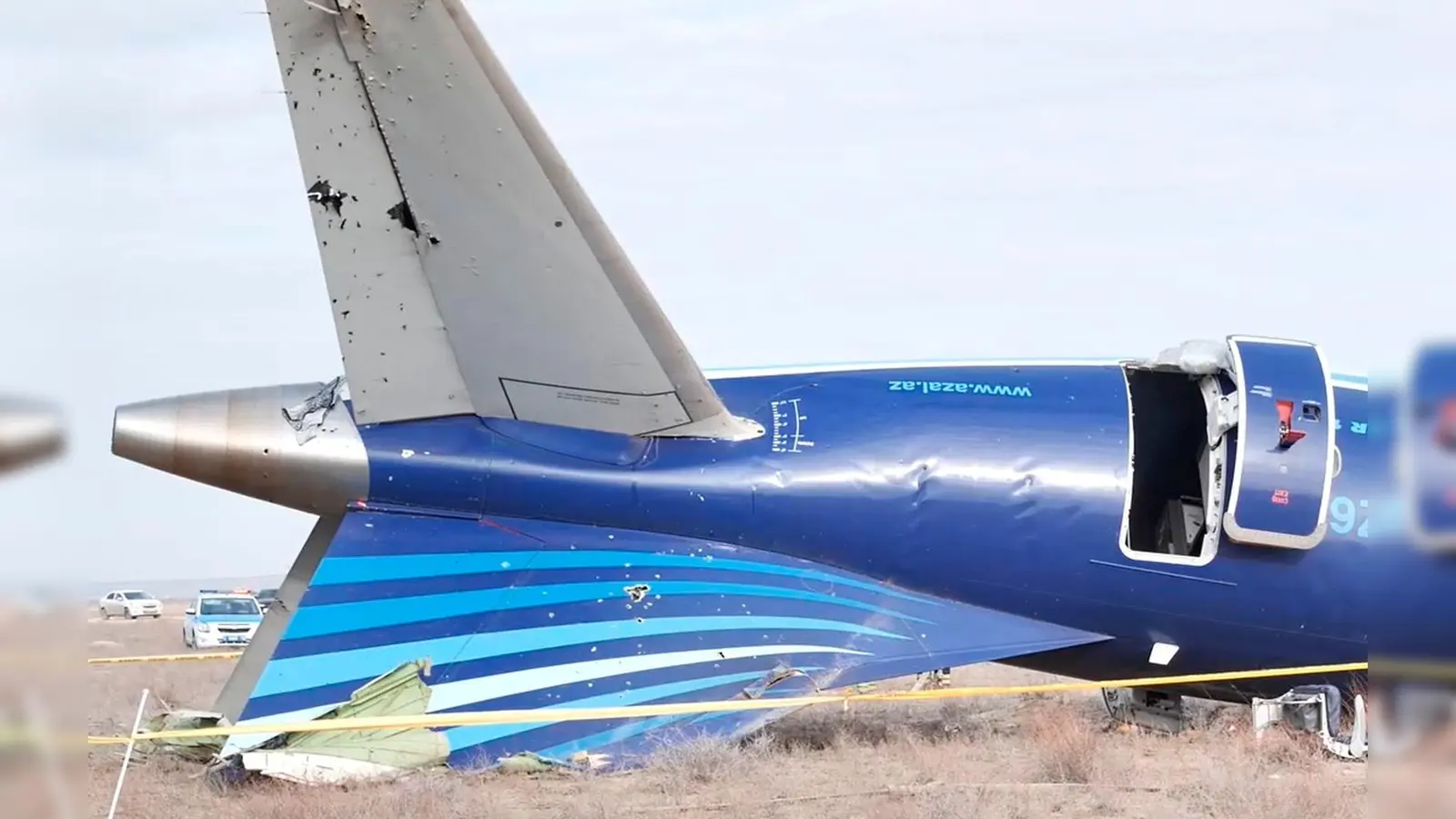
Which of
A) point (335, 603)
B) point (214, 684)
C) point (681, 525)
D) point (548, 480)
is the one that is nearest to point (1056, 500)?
point (681, 525)

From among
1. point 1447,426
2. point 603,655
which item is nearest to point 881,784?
point 603,655

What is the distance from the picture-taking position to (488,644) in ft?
33.2

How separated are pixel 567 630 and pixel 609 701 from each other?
1.88 feet

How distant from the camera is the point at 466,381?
35.0 feet

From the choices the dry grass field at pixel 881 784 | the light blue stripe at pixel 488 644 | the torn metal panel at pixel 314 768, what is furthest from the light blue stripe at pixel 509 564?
the dry grass field at pixel 881 784

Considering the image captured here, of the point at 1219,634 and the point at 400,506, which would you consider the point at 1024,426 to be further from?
the point at 400,506

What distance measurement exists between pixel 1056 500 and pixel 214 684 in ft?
39.7

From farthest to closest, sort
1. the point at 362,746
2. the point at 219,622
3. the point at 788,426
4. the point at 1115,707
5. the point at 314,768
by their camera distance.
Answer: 1. the point at 219,622
2. the point at 1115,707
3. the point at 788,426
4. the point at 362,746
5. the point at 314,768

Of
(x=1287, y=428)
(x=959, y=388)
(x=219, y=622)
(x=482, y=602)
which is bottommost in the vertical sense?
(x=219, y=622)

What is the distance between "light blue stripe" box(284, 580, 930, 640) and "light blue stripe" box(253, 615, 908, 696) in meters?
0.16

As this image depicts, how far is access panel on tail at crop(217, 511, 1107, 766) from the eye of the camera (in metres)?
9.97

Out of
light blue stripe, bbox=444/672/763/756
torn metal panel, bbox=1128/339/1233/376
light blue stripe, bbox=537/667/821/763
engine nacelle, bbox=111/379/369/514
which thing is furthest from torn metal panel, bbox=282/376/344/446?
torn metal panel, bbox=1128/339/1233/376

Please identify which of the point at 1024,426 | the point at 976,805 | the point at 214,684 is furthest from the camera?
the point at 214,684

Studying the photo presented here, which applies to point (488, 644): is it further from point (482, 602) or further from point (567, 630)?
point (567, 630)
